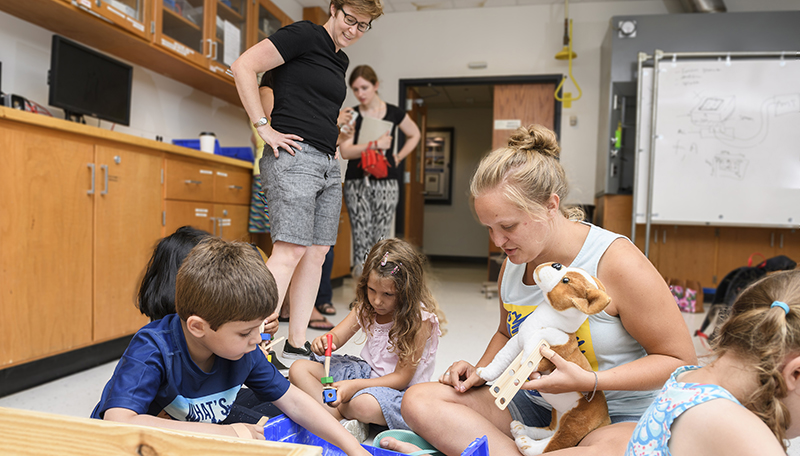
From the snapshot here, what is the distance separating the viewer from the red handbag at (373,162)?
2613mm

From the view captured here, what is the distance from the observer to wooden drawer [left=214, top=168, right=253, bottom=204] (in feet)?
8.50

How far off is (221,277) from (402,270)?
0.58 metres

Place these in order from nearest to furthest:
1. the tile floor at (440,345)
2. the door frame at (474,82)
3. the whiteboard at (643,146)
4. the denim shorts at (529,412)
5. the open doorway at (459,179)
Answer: the denim shorts at (529,412), the tile floor at (440,345), the whiteboard at (643,146), the door frame at (474,82), the open doorway at (459,179)

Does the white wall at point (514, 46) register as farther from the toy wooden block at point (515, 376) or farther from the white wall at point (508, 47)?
the toy wooden block at point (515, 376)

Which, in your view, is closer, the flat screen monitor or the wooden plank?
the wooden plank

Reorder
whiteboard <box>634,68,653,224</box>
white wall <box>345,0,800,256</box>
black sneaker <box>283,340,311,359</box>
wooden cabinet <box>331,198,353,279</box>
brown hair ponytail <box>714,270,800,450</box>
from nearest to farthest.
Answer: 1. brown hair ponytail <box>714,270,800,450</box>
2. black sneaker <box>283,340,311,359</box>
3. whiteboard <box>634,68,653,224</box>
4. wooden cabinet <box>331,198,353,279</box>
5. white wall <box>345,0,800,256</box>

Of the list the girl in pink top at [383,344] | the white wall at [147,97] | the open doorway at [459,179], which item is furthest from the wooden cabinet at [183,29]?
the open doorway at [459,179]

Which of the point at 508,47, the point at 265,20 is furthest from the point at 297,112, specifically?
the point at 508,47

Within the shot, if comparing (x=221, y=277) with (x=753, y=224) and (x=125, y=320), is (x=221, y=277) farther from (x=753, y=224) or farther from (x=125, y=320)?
(x=753, y=224)

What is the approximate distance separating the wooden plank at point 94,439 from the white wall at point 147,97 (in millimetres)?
2121

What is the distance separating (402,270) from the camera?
129cm

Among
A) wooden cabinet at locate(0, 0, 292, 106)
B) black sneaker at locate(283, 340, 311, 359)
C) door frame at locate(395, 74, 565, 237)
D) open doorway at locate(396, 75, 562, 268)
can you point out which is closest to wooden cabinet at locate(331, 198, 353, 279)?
door frame at locate(395, 74, 565, 237)

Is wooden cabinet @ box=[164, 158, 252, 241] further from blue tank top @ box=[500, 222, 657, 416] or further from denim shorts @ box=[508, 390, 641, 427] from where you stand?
blue tank top @ box=[500, 222, 657, 416]

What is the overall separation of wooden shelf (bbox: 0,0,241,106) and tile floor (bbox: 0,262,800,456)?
1434 mm
